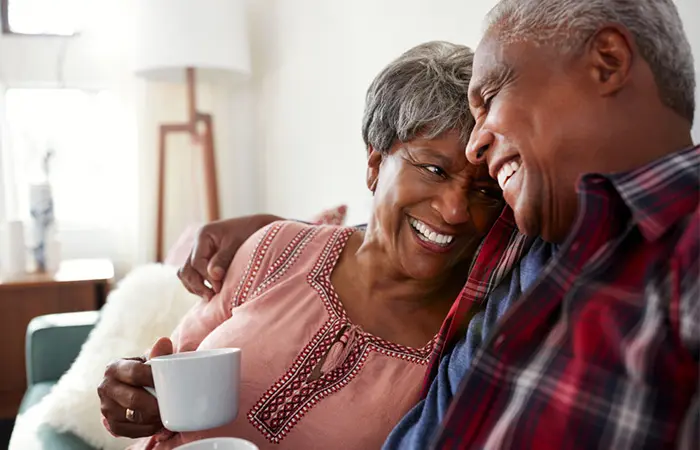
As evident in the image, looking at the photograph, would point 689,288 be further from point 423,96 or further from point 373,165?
point 373,165

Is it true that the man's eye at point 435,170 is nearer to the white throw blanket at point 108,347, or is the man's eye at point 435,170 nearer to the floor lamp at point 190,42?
the white throw blanket at point 108,347

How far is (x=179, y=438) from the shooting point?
1.01 meters

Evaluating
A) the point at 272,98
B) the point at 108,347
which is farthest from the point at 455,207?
the point at 272,98

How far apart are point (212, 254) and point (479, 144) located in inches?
27.8

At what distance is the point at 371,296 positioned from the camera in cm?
114

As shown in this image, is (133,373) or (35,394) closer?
(133,373)

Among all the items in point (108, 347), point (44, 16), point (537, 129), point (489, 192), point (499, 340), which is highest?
point (44, 16)

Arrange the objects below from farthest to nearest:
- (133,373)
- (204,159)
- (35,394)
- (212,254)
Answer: (204,159)
(35,394)
(212,254)
(133,373)

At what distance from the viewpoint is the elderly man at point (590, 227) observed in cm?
53

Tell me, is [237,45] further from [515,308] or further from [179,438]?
[515,308]

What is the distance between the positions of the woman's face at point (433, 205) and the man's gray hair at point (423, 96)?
0.07 ft

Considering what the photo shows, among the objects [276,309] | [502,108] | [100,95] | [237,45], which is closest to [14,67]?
[100,95]

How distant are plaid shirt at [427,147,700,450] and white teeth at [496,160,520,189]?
0.11 meters

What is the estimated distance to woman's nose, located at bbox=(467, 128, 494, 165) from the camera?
753mm
